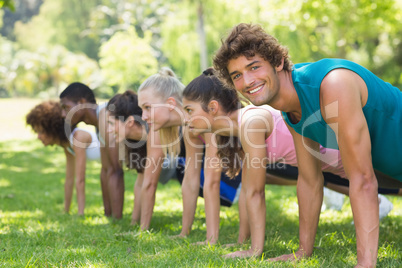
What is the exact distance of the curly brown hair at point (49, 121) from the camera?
19.9 feet

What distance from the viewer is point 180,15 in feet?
89.3

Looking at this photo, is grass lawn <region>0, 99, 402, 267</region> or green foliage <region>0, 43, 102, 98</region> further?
green foliage <region>0, 43, 102, 98</region>

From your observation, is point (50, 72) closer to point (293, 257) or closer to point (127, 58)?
point (127, 58)

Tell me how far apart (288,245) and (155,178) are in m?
1.64

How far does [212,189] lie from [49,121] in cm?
282

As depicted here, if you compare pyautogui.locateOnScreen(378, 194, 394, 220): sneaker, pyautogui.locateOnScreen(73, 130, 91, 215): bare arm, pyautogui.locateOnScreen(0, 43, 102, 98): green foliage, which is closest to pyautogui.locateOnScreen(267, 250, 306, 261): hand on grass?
pyautogui.locateOnScreen(378, 194, 394, 220): sneaker

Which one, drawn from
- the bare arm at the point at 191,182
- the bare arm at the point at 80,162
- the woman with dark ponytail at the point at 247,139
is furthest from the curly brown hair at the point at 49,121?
the woman with dark ponytail at the point at 247,139

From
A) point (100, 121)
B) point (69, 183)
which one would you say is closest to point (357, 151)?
point (100, 121)

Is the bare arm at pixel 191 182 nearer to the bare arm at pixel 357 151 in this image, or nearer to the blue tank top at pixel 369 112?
the blue tank top at pixel 369 112

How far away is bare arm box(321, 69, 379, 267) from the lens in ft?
8.84

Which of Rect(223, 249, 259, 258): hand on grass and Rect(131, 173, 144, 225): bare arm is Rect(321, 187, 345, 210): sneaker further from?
Rect(223, 249, 259, 258): hand on grass

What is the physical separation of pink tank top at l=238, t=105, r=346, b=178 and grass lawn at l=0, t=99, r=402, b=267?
0.58 m

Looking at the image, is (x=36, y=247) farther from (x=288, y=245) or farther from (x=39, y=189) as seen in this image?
(x=39, y=189)

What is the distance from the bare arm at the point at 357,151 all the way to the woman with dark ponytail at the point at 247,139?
737 mm
